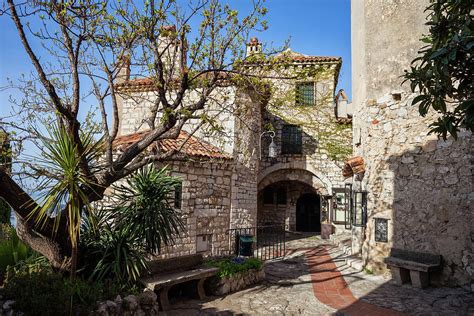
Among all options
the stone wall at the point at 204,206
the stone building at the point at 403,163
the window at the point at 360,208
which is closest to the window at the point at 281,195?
the stone wall at the point at 204,206

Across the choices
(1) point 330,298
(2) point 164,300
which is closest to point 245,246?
(1) point 330,298

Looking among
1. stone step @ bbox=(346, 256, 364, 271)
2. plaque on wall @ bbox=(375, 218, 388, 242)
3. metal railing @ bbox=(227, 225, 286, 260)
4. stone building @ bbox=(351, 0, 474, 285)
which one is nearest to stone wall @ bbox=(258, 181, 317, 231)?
metal railing @ bbox=(227, 225, 286, 260)

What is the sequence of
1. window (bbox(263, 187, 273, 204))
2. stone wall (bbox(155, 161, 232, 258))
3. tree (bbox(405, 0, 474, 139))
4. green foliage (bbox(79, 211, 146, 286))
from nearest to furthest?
tree (bbox(405, 0, 474, 139))
green foliage (bbox(79, 211, 146, 286))
stone wall (bbox(155, 161, 232, 258))
window (bbox(263, 187, 273, 204))

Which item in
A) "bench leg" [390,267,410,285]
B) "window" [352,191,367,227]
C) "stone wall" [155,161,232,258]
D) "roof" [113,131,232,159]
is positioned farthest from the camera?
"stone wall" [155,161,232,258]

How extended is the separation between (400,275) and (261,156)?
9.27 meters

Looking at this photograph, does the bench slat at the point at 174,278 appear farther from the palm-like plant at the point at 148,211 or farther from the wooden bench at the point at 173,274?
the palm-like plant at the point at 148,211

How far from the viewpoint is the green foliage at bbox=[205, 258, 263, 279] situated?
20.4ft

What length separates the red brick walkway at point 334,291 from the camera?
17.7ft

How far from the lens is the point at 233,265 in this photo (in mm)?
6539

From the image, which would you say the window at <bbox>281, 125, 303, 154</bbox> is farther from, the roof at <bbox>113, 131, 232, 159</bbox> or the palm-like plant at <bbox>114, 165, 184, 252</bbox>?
the palm-like plant at <bbox>114, 165, 184, 252</bbox>

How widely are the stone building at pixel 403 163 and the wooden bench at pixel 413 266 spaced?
0.57 ft

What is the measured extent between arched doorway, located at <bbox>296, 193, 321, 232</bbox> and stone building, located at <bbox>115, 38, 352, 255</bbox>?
0.05 meters

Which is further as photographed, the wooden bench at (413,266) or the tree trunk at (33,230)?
the wooden bench at (413,266)

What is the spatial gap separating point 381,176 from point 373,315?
11.5ft
